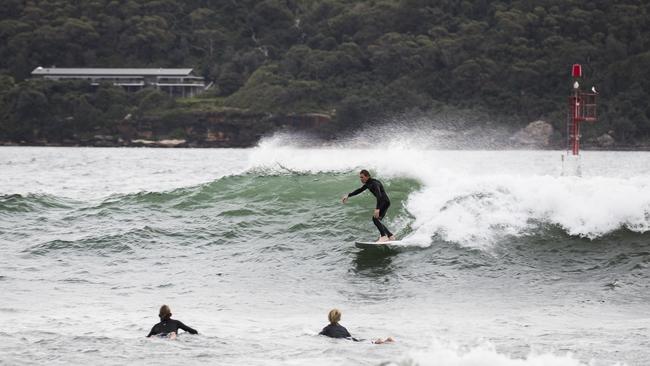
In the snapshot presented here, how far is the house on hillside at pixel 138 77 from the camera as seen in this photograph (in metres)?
150

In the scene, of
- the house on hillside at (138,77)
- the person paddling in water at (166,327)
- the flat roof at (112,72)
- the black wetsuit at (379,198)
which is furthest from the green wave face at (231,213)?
the flat roof at (112,72)

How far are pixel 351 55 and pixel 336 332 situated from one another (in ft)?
432

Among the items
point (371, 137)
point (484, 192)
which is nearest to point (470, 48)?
point (371, 137)

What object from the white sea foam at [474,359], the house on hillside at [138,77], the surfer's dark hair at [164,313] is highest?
the house on hillside at [138,77]

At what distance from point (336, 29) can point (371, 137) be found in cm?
2793

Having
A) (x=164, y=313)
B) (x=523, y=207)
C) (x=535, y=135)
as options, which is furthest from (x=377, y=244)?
(x=535, y=135)

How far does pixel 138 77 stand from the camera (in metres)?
151

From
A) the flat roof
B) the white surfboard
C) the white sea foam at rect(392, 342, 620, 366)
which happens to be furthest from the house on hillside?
the white sea foam at rect(392, 342, 620, 366)

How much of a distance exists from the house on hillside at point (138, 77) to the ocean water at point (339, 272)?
123475mm

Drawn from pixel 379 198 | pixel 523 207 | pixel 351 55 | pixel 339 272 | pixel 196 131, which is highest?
pixel 351 55

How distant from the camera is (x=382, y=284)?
18.3m

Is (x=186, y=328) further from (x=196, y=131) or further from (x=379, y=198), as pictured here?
(x=196, y=131)

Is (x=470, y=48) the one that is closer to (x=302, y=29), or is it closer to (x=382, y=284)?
(x=302, y=29)

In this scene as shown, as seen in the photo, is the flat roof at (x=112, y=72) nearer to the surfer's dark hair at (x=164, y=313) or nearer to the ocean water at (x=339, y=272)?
the ocean water at (x=339, y=272)
